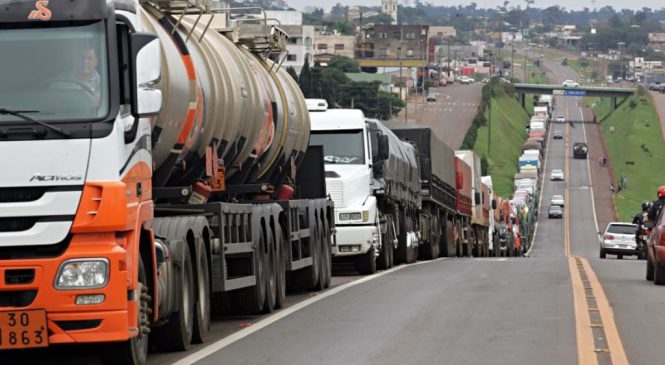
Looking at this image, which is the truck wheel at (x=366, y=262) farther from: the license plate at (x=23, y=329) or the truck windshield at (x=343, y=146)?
the license plate at (x=23, y=329)

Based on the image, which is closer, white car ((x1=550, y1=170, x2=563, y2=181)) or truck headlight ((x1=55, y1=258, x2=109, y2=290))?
truck headlight ((x1=55, y1=258, x2=109, y2=290))

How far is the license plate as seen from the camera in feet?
38.4

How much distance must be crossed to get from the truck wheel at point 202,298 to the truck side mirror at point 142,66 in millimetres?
3129

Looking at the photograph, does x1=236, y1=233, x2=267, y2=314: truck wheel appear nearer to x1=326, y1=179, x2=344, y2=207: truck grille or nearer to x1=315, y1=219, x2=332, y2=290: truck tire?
x1=315, y1=219, x2=332, y2=290: truck tire

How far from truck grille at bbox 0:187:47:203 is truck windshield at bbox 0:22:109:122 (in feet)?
1.76

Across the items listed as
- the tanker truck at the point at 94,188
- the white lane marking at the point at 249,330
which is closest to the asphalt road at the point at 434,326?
the white lane marking at the point at 249,330

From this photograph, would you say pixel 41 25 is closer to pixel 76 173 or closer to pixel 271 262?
pixel 76 173

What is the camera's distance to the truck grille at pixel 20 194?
11.7 meters

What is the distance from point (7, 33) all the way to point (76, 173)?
1236 mm

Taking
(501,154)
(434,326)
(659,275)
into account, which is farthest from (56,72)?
(501,154)

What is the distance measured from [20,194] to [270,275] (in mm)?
8123

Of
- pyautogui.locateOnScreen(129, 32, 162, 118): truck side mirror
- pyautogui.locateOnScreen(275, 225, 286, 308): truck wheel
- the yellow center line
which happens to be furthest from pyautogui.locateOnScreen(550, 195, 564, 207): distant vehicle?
pyautogui.locateOnScreen(129, 32, 162, 118): truck side mirror

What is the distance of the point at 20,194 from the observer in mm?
11758

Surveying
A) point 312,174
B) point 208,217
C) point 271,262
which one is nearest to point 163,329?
point 208,217
